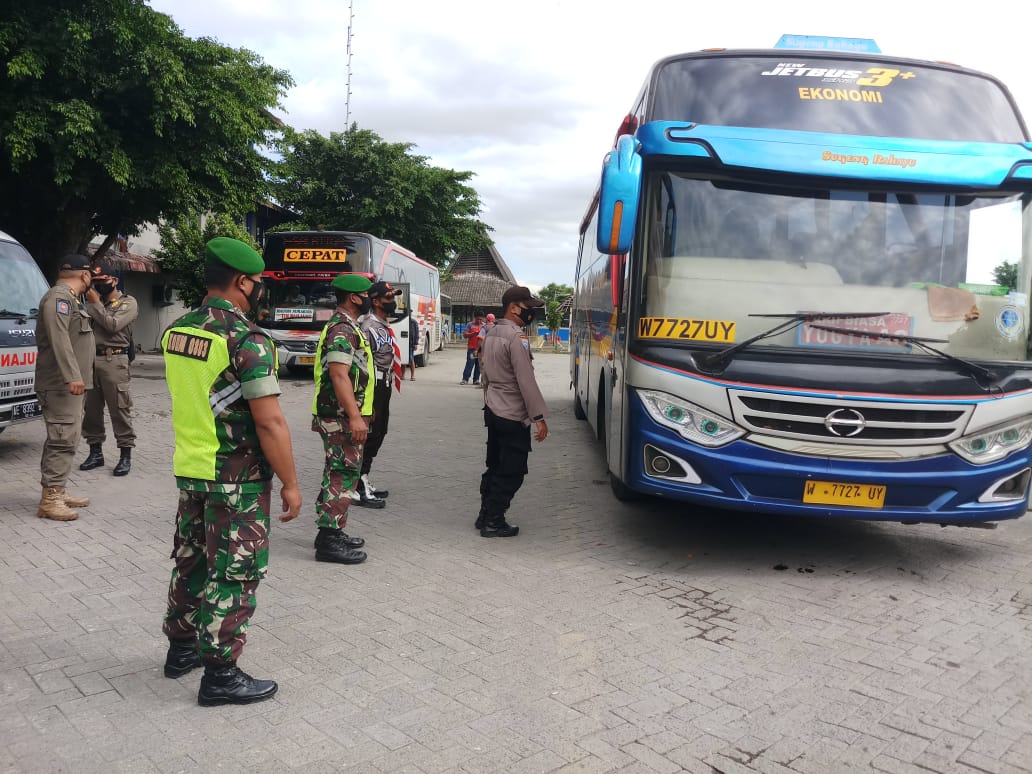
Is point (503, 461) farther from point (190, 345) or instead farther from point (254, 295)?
point (190, 345)

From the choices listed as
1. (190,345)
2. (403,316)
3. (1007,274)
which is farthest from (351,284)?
(403,316)

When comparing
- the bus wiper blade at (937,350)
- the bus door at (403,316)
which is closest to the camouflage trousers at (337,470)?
the bus wiper blade at (937,350)

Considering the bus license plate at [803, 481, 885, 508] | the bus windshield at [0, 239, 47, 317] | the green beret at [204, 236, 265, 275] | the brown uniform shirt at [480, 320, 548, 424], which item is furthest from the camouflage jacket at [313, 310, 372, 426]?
the bus windshield at [0, 239, 47, 317]

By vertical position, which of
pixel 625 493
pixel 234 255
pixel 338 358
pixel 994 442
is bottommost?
pixel 625 493

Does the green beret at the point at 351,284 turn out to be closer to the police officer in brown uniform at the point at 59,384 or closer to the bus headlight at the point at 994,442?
the police officer in brown uniform at the point at 59,384

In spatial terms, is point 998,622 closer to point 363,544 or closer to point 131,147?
point 363,544

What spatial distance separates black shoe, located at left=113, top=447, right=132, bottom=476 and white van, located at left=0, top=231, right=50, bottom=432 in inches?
39.0

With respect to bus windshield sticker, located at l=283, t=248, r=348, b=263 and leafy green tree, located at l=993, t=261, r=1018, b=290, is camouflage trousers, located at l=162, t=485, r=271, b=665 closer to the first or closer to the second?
leafy green tree, located at l=993, t=261, r=1018, b=290

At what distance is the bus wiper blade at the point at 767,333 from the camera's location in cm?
499

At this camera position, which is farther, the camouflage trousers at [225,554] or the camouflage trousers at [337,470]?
the camouflage trousers at [337,470]

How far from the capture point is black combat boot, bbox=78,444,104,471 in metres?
7.94

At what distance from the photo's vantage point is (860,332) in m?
4.97

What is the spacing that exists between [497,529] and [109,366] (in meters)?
4.16

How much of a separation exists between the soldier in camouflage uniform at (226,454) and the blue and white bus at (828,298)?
8.36ft
